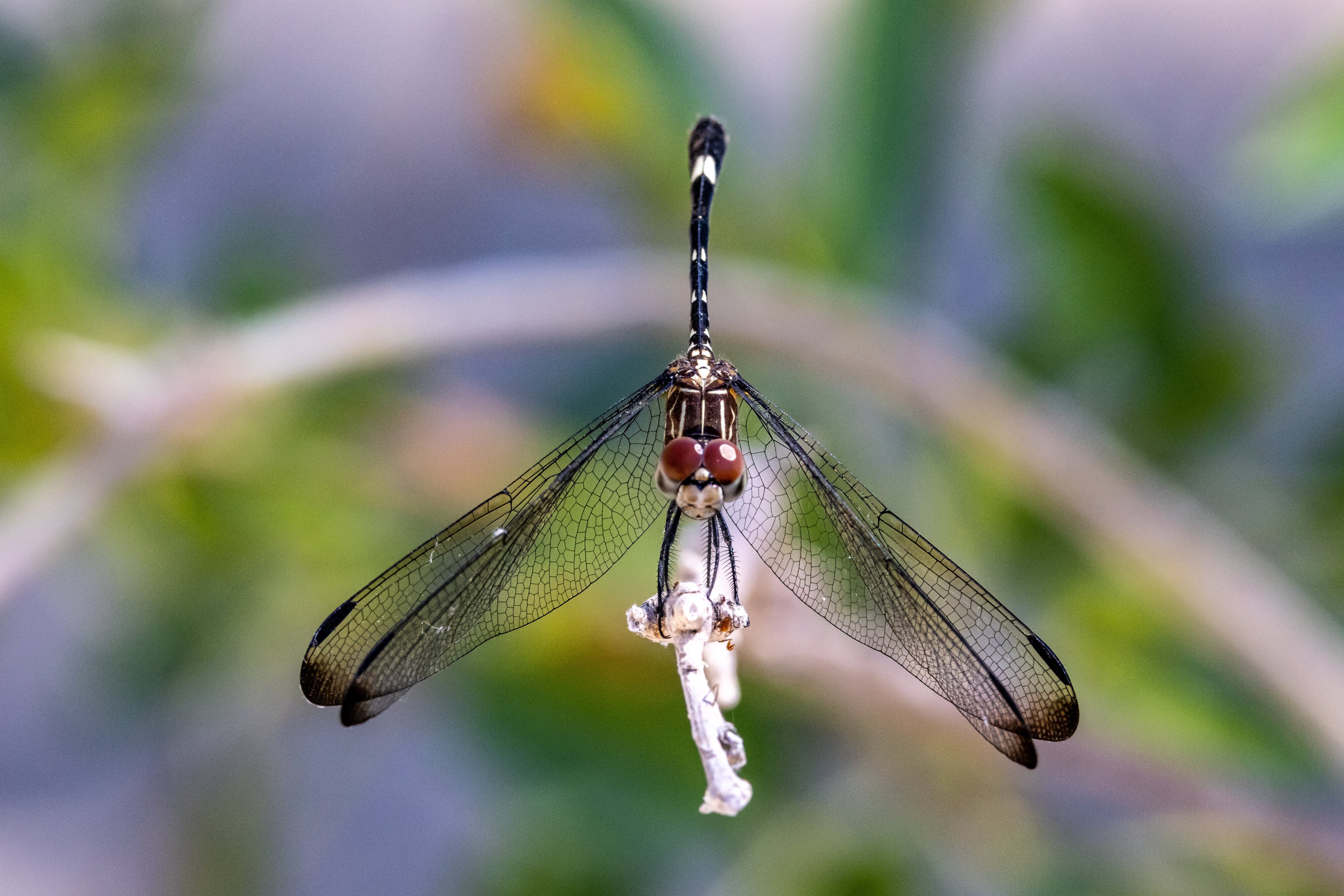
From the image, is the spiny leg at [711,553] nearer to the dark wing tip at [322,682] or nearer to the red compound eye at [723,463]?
the red compound eye at [723,463]

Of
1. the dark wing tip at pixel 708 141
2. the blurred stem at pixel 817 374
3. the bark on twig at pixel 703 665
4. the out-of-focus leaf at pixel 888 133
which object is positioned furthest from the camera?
the out-of-focus leaf at pixel 888 133

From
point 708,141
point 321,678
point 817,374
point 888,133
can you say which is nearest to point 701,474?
point 321,678

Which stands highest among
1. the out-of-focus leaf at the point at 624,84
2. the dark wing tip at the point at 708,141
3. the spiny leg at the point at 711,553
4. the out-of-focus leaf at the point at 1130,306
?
the out-of-focus leaf at the point at 624,84

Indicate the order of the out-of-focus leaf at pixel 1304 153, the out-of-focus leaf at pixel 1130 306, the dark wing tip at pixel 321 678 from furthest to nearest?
the out-of-focus leaf at pixel 1130 306 < the out-of-focus leaf at pixel 1304 153 < the dark wing tip at pixel 321 678

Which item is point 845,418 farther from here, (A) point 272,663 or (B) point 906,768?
(A) point 272,663

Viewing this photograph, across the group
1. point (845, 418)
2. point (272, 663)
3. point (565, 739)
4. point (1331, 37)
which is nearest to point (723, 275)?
point (845, 418)

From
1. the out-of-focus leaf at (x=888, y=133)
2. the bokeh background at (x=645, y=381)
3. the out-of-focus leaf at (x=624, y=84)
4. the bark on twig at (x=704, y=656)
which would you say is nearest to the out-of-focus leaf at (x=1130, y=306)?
the bokeh background at (x=645, y=381)

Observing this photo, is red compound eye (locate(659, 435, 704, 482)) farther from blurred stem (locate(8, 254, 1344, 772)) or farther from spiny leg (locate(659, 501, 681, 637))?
blurred stem (locate(8, 254, 1344, 772))
